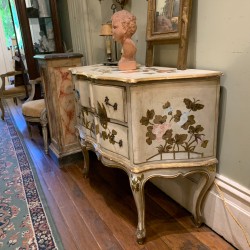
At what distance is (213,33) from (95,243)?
4.32ft

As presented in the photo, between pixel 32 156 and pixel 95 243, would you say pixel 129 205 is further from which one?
pixel 32 156

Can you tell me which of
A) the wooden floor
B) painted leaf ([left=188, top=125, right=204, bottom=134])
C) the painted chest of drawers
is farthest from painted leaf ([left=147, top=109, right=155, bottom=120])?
the wooden floor

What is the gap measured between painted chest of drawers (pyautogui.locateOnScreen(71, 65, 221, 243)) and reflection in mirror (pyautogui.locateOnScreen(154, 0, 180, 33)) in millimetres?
328

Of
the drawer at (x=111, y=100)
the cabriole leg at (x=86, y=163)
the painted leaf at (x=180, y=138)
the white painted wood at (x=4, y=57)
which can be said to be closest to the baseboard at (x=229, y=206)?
the painted leaf at (x=180, y=138)

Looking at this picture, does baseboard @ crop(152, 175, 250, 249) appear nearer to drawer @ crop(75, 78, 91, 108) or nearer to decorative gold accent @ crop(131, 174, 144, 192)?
decorative gold accent @ crop(131, 174, 144, 192)

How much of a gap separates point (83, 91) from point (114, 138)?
441 mm

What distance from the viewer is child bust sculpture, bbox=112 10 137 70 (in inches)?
54.9

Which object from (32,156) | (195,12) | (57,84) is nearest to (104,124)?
(195,12)

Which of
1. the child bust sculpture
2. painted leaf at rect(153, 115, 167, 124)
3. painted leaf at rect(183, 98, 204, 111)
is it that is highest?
the child bust sculpture

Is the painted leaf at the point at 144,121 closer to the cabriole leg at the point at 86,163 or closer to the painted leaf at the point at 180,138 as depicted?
the painted leaf at the point at 180,138

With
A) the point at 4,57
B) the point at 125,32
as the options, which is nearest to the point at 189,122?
the point at 125,32

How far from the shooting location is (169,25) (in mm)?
1398

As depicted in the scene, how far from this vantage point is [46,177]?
85.0 inches

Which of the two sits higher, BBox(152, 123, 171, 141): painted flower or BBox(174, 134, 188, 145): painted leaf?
BBox(152, 123, 171, 141): painted flower
